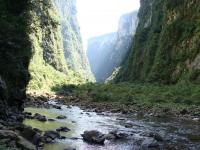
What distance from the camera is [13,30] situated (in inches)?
957

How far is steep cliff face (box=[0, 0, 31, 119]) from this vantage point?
23.2m

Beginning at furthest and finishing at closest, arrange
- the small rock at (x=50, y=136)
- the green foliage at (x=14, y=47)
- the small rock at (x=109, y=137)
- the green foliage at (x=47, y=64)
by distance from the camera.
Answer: the green foliage at (x=47, y=64), the green foliage at (x=14, y=47), the small rock at (x=109, y=137), the small rock at (x=50, y=136)

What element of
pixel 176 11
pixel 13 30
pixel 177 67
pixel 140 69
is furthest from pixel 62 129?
pixel 140 69

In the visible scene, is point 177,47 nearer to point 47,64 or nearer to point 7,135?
point 7,135

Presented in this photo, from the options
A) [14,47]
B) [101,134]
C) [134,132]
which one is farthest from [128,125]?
[14,47]

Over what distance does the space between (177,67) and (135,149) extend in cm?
5741

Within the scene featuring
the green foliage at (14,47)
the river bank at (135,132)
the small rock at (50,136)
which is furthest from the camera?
the green foliage at (14,47)

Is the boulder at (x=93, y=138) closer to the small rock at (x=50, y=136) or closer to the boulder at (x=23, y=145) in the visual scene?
the small rock at (x=50, y=136)

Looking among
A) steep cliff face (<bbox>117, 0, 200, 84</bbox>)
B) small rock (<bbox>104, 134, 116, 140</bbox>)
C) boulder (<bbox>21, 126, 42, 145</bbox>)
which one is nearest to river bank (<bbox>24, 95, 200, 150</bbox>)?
small rock (<bbox>104, 134, 116, 140</bbox>)

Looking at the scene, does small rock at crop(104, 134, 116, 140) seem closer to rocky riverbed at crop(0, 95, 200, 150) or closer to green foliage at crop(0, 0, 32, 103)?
rocky riverbed at crop(0, 95, 200, 150)

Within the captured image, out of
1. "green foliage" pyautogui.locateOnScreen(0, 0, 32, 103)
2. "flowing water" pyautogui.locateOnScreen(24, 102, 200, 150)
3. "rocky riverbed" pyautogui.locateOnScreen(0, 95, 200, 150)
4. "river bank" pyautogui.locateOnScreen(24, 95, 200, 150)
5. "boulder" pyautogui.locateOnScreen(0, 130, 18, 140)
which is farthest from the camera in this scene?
"green foliage" pyautogui.locateOnScreen(0, 0, 32, 103)

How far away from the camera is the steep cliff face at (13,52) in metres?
23.2

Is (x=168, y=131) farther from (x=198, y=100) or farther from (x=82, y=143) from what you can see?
(x=198, y=100)

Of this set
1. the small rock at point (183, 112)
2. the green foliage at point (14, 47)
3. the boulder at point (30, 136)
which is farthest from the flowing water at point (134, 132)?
the small rock at point (183, 112)
